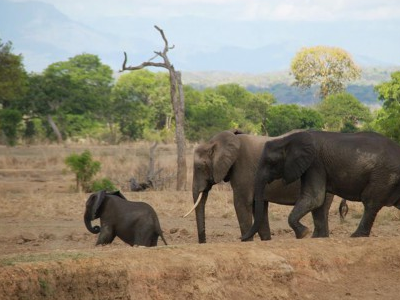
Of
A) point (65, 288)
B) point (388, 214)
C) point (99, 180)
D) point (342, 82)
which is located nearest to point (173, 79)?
point (99, 180)

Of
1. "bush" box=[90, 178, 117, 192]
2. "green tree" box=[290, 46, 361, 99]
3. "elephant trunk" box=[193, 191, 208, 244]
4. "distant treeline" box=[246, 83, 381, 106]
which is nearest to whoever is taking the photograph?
"elephant trunk" box=[193, 191, 208, 244]

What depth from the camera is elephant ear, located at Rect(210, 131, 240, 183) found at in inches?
516

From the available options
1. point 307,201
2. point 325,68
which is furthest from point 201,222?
point 325,68

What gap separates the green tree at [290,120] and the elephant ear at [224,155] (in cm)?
2881

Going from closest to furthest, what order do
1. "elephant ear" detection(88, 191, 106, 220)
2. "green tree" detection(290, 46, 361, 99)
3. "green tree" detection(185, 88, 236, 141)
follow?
"elephant ear" detection(88, 191, 106, 220) < "green tree" detection(185, 88, 236, 141) < "green tree" detection(290, 46, 361, 99)

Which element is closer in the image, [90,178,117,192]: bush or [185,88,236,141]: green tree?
[90,178,117,192]: bush

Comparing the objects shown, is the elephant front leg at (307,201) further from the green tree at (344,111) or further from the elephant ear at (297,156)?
the green tree at (344,111)

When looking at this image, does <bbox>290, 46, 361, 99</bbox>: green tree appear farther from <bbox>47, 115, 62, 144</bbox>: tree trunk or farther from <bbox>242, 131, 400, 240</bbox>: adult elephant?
<bbox>242, 131, 400, 240</bbox>: adult elephant

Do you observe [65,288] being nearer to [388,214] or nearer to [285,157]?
[285,157]

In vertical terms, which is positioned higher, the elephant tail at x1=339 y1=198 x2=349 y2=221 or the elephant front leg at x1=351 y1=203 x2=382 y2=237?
the elephant front leg at x1=351 y1=203 x2=382 y2=237

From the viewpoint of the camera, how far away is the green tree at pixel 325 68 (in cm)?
7250

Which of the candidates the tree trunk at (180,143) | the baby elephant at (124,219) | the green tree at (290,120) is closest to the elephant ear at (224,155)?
the baby elephant at (124,219)

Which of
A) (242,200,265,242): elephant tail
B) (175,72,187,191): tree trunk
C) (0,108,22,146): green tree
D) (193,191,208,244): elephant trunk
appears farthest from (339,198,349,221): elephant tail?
(0,108,22,146): green tree

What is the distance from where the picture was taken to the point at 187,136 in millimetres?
46219
